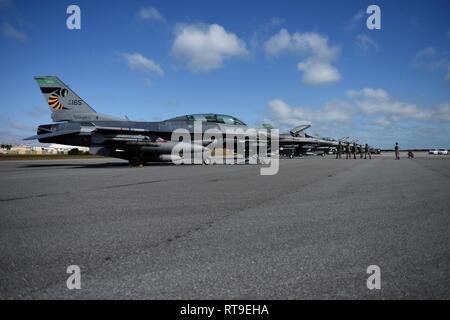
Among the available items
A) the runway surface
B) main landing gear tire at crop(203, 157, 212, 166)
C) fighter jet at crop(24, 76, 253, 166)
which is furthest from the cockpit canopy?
the runway surface

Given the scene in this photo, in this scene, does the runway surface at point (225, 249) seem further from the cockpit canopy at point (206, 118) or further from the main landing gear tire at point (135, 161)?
the cockpit canopy at point (206, 118)

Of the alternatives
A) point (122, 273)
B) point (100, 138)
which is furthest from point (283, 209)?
point (100, 138)

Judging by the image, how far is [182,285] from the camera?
219 centimetres

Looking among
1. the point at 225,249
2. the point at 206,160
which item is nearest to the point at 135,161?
the point at 206,160

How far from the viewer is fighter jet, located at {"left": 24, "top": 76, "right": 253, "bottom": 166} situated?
17.4 m

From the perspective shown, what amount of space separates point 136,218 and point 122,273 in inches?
84.1

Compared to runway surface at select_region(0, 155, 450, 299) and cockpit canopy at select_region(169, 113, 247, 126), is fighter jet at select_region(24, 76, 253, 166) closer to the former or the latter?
cockpit canopy at select_region(169, 113, 247, 126)

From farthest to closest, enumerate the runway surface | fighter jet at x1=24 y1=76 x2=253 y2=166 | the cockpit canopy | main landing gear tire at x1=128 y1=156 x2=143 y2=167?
the cockpit canopy < main landing gear tire at x1=128 y1=156 x2=143 y2=167 < fighter jet at x1=24 y1=76 x2=253 y2=166 < the runway surface

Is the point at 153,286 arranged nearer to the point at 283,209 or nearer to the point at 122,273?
the point at 122,273

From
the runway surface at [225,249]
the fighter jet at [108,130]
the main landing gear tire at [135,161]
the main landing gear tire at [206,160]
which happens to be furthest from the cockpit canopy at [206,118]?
the runway surface at [225,249]

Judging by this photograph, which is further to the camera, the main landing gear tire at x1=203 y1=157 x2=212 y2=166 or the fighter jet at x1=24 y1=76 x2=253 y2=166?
the main landing gear tire at x1=203 y1=157 x2=212 y2=166

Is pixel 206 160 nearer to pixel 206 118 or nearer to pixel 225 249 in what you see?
pixel 206 118

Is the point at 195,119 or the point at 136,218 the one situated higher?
the point at 195,119

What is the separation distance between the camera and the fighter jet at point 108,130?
17391mm
